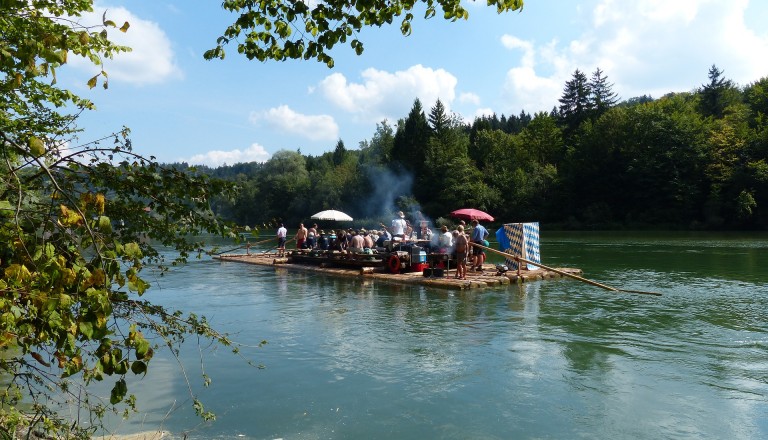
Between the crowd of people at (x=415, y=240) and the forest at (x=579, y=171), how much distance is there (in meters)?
35.3

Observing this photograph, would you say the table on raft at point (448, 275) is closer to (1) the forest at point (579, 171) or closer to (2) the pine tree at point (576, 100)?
(1) the forest at point (579, 171)

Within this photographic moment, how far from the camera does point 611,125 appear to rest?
243 ft

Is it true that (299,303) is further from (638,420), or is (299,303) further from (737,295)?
(737,295)

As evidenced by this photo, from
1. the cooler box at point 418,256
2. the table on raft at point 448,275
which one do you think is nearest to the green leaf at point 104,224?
the table on raft at point 448,275

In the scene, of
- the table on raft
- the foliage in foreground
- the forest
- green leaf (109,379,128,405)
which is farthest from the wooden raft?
the forest

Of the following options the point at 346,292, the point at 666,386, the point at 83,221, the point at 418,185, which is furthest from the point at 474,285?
the point at 418,185

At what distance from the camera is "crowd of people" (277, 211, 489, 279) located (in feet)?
61.0

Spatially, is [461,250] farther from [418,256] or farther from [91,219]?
[91,219]

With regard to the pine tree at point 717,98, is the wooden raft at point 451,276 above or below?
below

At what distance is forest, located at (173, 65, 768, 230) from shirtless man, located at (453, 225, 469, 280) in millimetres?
45586

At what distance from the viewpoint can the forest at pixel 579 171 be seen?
61.8m

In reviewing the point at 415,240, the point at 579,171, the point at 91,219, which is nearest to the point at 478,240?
the point at 415,240

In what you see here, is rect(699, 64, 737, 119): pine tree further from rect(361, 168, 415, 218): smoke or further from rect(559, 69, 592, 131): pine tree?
rect(361, 168, 415, 218): smoke

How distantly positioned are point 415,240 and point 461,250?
12.7 ft
